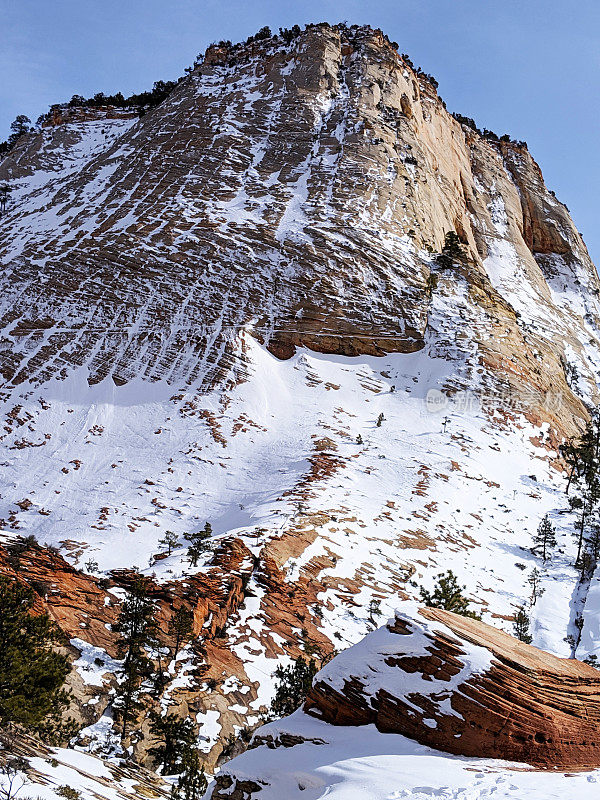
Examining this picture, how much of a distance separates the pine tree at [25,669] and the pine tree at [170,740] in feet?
8.94

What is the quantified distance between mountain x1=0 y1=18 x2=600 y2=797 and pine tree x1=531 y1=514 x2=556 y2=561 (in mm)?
500

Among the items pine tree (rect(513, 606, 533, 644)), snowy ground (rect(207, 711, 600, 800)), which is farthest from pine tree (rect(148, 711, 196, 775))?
pine tree (rect(513, 606, 533, 644))

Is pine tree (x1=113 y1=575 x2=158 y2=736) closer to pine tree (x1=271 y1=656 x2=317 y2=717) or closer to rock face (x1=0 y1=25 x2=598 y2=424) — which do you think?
pine tree (x1=271 y1=656 x2=317 y2=717)

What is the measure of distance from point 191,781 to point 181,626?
4561 mm

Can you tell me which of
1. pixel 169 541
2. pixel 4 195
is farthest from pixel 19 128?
pixel 169 541

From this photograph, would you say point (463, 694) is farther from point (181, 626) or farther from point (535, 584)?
point (535, 584)

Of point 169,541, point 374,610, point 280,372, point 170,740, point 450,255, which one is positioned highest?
point 450,255

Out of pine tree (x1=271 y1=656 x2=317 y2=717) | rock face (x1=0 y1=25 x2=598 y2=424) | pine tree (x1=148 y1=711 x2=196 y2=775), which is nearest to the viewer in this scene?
pine tree (x1=148 y1=711 x2=196 y2=775)

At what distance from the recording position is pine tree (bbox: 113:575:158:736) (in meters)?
15.8

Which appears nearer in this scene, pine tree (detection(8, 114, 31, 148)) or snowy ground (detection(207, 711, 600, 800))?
snowy ground (detection(207, 711, 600, 800))

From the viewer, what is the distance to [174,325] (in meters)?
46.3

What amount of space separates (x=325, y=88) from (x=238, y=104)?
10.6 meters

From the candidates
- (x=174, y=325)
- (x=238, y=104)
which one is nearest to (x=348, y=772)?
(x=174, y=325)

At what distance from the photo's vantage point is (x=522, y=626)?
23141 mm
